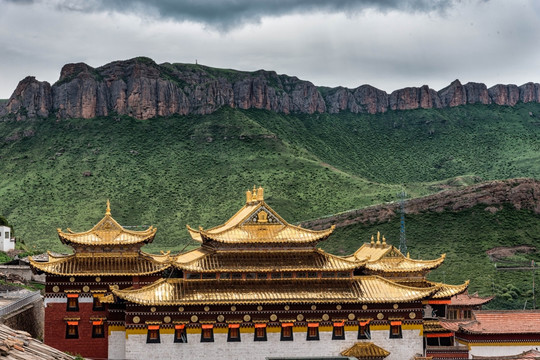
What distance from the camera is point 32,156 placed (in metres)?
135

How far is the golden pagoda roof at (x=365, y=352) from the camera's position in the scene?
41.5 metres

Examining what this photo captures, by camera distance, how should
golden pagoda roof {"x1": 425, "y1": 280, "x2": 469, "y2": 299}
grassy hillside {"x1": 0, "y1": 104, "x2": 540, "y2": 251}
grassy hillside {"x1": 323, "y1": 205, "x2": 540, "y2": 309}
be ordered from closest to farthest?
golden pagoda roof {"x1": 425, "y1": 280, "x2": 469, "y2": 299} < grassy hillside {"x1": 323, "y1": 205, "x2": 540, "y2": 309} < grassy hillside {"x1": 0, "y1": 104, "x2": 540, "y2": 251}

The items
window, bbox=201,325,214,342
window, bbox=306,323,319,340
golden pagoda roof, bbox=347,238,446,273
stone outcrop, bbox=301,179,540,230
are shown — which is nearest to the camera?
window, bbox=201,325,214,342

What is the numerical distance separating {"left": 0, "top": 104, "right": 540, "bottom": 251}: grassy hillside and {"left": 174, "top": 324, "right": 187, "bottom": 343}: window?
2223 inches

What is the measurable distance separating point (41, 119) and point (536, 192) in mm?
102603

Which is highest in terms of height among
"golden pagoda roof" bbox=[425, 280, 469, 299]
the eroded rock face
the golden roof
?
the eroded rock face

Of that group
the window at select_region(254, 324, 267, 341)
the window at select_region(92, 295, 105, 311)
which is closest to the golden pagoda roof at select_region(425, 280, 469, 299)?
the window at select_region(254, 324, 267, 341)

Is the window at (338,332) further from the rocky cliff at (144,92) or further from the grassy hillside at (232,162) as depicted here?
the rocky cliff at (144,92)

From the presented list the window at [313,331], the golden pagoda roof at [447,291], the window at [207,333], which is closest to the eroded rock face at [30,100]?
the window at [207,333]

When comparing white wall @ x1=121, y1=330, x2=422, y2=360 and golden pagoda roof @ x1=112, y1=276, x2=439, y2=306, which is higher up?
golden pagoda roof @ x1=112, y1=276, x2=439, y2=306

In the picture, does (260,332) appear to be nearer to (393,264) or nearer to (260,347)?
(260,347)

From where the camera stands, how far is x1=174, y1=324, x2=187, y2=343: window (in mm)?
40469

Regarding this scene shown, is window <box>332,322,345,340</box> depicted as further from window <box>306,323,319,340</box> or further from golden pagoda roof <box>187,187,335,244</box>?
golden pagoda roof <box>187,187,335,244</box>

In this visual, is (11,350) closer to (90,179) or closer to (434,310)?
(434,310)
